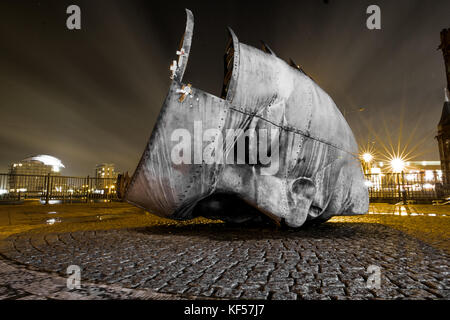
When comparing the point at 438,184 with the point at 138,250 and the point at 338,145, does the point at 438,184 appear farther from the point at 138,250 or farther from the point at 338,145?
the point at 138,250

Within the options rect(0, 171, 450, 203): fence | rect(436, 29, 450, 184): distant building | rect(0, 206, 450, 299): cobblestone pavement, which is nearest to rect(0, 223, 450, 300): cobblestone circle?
rect(0, 206, 450, 299): cobblestone pavement

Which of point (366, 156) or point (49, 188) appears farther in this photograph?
point (366, 156)

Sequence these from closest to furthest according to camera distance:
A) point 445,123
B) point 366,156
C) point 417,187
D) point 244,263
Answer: point 244,263
point 366,156
point 417,187
point 445,123

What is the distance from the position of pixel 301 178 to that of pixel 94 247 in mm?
2655

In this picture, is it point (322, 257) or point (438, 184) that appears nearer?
point (322, 257)

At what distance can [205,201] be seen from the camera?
3357mm

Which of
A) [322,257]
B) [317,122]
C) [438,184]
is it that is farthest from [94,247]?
[438,184]

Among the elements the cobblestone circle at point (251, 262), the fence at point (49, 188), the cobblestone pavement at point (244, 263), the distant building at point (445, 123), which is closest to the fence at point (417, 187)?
the cobblestone pavement at point (244, 263)

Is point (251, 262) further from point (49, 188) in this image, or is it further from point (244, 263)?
point (49, 188)

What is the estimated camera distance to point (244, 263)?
2.06 m

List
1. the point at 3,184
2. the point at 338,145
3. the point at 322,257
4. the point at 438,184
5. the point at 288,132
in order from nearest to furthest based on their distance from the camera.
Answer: the point at 322,257
the point at 288,132
the point at 338,145
the point at 3,184
the point at 438,184

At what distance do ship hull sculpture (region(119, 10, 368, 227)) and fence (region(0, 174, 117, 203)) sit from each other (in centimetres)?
1174

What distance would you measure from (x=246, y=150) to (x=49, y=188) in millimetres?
12795

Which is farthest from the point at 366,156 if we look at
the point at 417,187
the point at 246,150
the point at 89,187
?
the point at 89,187
